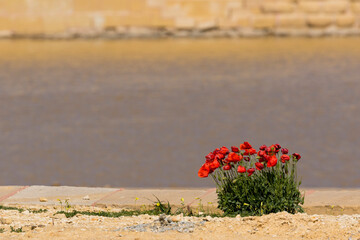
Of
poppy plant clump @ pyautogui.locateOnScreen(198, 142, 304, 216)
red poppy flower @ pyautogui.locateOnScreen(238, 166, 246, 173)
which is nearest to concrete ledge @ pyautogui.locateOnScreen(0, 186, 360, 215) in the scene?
poppy plant clump @ pyautogui.locateOnScreen(198, 142, 304, 216)

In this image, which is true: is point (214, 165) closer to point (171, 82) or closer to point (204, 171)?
point (204, 171)

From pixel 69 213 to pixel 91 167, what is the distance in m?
3.60

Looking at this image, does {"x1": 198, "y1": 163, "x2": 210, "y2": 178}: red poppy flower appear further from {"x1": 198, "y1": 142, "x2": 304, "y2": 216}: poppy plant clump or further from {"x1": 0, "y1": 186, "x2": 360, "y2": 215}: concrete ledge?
{"x1": 0, "y1": 186, "x2": 360, "y2": 215}: concrete ledge

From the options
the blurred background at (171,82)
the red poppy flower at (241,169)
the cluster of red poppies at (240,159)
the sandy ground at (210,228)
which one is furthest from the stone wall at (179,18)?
the sandy ground at (210,228)

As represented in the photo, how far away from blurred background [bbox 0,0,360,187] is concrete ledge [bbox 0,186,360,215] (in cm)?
168

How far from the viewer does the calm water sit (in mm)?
11350

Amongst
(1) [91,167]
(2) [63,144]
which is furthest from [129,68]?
(1) [91,167]

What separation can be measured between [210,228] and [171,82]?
38.8 feet

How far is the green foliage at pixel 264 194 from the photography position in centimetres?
654

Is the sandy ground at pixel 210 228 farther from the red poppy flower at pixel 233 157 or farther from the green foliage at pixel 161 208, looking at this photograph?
the red poppy flower at pixel 233 157

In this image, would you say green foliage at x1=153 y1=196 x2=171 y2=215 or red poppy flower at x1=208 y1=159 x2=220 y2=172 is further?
green foliage at x1=153 y1=196 x2=171 y2=215

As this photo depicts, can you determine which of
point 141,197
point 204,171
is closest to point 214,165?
point 204,171

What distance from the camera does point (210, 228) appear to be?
618cm

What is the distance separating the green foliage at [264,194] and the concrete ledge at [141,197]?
51cm
